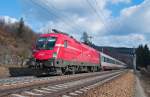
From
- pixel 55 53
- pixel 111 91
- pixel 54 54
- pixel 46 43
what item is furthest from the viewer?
pixel 46 43

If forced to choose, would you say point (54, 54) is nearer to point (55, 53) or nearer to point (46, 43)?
point (55, 53)

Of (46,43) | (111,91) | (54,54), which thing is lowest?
(111,91)

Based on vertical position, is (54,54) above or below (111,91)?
above

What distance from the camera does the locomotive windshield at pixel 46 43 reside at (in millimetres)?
25594

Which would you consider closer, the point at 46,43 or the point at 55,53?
the point at 55,53

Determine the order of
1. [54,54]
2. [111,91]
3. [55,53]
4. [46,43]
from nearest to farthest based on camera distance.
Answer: [111,91], [54,54], [55,53], [46,43]

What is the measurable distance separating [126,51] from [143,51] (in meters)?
19.8

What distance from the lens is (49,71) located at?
25625mm

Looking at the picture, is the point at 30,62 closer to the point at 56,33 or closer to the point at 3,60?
the point at 56,33

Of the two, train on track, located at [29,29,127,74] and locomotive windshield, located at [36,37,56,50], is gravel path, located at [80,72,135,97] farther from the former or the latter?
locomotive windshield, located at [36,37,56,50]

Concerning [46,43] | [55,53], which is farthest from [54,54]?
[46,43]

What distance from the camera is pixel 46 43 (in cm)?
2595

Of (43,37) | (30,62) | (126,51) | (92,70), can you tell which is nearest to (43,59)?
(30,62)

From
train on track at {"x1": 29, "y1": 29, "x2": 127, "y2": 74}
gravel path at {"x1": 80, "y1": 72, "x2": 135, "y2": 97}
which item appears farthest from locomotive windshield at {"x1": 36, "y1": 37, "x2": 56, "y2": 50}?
gravel path at {"x1": 80, "y1": 72, "x2": 135, "y2": 97}
